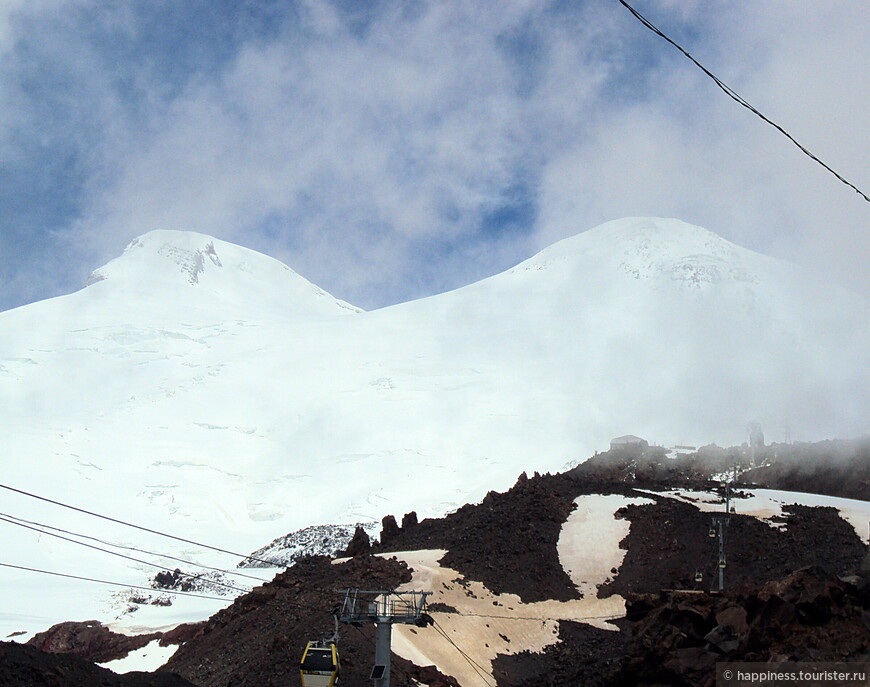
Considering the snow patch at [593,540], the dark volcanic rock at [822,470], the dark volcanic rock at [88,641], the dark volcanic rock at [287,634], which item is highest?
the dark volcanic rock at [822,470]

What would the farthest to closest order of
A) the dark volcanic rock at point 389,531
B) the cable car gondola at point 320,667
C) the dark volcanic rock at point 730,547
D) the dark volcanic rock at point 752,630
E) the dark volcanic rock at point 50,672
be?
1. the dark volcanic rock at point 389,531
2. the dark volcanic rock at point 730,547
3. the cable car gondola at point 320,667
4. the dark volcanic rock at point 50,672
5. the dark volcanic rock at point 752,630

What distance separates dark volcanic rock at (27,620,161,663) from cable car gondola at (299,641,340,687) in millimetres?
28826

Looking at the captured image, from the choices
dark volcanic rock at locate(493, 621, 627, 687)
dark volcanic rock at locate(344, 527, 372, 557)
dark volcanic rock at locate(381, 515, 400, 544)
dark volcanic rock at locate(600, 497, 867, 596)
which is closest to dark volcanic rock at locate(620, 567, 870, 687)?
dark volcanic rock at locate(493, 621, 627, 687)

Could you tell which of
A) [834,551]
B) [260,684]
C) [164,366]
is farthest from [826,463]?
[164,366]

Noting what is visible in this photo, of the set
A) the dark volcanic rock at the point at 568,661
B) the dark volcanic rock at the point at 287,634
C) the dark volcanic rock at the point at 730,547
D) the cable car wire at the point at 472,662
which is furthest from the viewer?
the dark volcanic rock at the point at 730,547

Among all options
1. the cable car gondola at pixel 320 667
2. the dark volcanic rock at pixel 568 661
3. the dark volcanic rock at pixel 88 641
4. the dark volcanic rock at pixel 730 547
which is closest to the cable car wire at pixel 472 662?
the dark volcanic rock at pixel 568 661

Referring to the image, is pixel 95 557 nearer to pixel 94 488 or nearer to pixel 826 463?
pixel 94 488

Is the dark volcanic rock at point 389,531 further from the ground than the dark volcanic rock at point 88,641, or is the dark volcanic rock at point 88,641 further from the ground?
the dark volcanic rock at point 389,531

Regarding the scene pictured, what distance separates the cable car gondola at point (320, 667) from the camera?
24672 mm

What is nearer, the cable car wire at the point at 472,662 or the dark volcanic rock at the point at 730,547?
the cable car wire at the point at 472,662

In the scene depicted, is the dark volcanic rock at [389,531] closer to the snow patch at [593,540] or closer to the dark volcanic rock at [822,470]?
the snow patch at [593,540]

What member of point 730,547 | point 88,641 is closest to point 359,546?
point 88,641

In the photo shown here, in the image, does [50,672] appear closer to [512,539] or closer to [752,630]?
[752,630]

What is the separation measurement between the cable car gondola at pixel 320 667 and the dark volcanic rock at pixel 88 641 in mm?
28826
